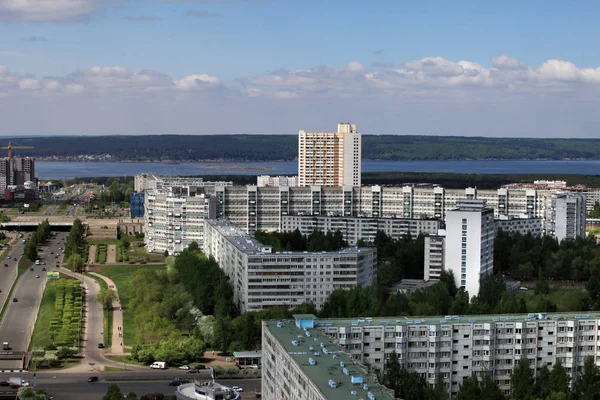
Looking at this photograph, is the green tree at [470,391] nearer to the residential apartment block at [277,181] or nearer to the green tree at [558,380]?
the green tree at [558,380]

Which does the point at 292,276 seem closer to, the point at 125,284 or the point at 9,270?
the point at 125,284

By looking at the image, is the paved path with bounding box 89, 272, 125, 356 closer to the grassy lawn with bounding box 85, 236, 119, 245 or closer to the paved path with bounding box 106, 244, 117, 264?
the paved path with bounding box 106, 244, 117, 264

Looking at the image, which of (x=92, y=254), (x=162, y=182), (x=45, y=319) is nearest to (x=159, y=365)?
(x=45, y=319)

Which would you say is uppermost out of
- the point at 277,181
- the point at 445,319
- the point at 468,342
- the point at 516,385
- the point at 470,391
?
the point at 277,181

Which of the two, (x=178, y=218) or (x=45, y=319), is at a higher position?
(x=178, y=218)

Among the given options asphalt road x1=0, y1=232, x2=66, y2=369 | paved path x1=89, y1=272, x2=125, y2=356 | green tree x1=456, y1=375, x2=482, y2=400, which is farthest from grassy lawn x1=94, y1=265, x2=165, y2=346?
green tree x1=456, y1=375, x2=482, y2=400
